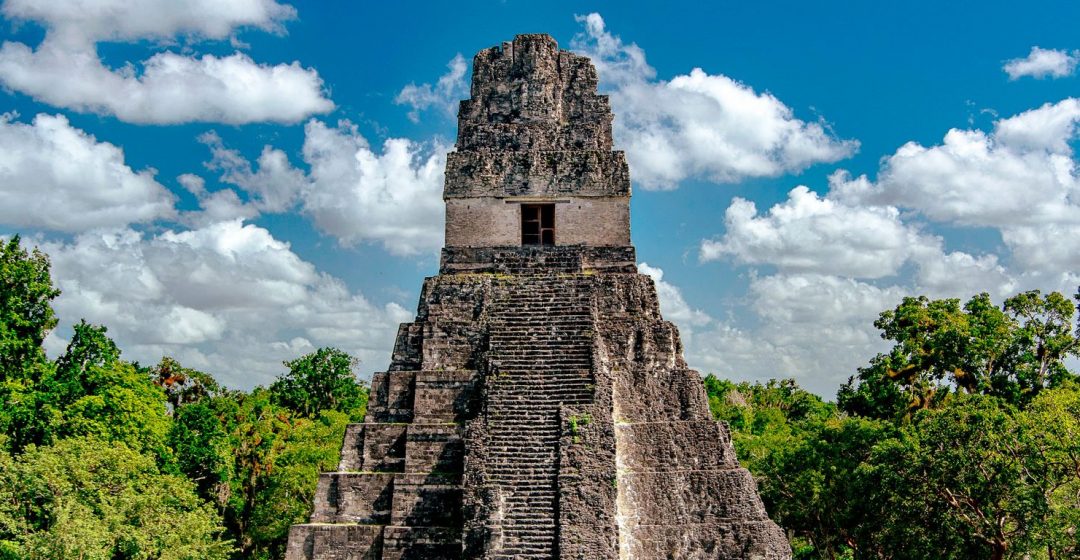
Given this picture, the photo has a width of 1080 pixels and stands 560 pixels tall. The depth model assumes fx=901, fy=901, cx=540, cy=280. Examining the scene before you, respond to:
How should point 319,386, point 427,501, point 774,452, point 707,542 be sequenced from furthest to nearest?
point 319,386 < point 774,452 < point 427,501 < point 707,542

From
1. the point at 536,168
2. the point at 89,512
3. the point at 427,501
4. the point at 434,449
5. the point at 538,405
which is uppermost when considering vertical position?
the point at 536,168

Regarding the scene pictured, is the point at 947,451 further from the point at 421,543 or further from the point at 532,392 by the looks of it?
the point at 421,543

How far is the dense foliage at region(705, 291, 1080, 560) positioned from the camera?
46.1 feet

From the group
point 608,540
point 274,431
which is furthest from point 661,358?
point 274,431

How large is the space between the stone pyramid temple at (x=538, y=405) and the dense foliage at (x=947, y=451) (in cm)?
449

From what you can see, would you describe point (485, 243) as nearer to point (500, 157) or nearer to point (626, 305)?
point (500, 157)

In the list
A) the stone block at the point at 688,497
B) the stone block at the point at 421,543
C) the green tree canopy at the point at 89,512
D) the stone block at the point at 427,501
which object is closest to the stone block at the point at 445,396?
the stone block at the point at 427,501

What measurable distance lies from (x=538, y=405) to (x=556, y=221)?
435cm

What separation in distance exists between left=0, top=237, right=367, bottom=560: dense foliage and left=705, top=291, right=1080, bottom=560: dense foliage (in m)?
12.6

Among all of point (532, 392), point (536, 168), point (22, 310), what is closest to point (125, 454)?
point (22, 310)

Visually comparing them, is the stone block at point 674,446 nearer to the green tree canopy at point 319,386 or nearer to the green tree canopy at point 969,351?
the green tree canopy at point 969,351

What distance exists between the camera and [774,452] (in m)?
23.8

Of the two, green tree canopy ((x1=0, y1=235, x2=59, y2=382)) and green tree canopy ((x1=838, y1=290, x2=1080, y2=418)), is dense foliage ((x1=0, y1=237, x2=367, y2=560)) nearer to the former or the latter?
green tree canopy ((x1=0, y1=235, x2=59, y2=382))

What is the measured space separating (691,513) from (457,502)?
3.28m
